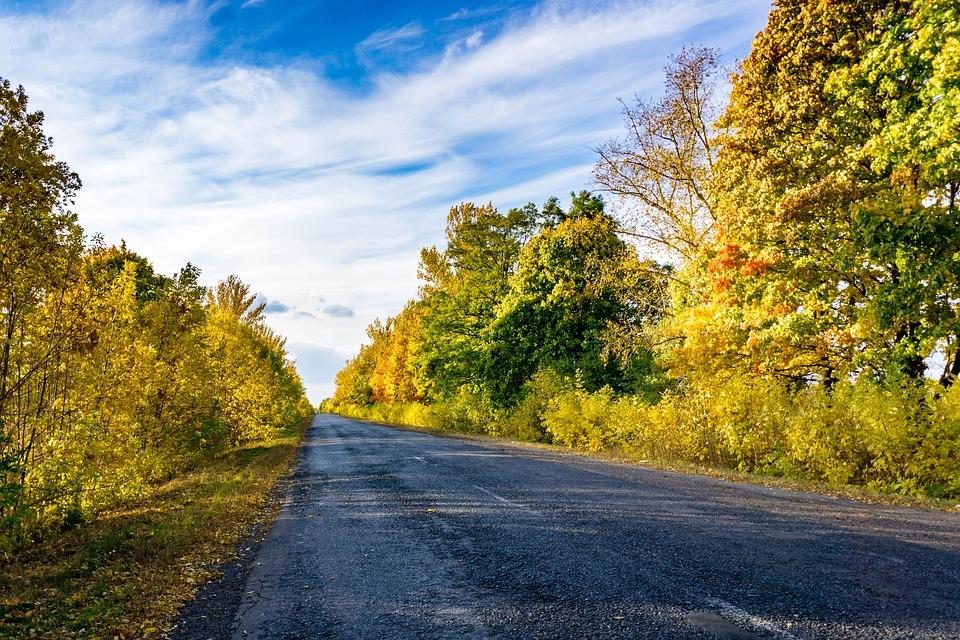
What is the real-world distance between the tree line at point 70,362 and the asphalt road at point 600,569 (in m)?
3.68

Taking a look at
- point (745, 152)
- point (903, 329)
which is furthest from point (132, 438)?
point (903, 329)

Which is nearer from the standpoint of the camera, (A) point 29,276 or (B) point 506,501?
(A) point 29,276

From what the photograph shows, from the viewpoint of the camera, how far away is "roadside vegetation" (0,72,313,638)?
6.24 metres

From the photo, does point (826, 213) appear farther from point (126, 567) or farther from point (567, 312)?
point (567, 312)

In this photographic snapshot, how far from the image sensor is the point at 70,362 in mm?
10883

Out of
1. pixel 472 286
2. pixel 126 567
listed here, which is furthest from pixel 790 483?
pixel 472 286

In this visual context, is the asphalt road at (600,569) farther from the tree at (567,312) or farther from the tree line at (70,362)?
the tree at (567,312)

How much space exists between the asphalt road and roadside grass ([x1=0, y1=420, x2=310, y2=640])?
0.56 metres

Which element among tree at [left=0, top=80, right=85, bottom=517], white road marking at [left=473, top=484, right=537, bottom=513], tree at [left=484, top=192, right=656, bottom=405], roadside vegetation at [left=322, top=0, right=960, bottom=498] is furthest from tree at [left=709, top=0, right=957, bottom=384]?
tree at [left=0, top=80, right=85, bottom=517]

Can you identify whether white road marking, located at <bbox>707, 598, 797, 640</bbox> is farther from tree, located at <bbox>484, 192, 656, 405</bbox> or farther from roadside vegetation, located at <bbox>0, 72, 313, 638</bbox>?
tree, located at <bbox>484, 192, 656, 405</bbox>

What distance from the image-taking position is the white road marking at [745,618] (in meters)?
4.00

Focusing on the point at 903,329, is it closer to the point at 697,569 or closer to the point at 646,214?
the point at 646,214

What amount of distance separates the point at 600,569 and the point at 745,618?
1622 mm

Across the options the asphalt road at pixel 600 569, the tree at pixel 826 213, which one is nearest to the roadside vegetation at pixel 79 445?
the asphalt road at pixel 600 569
